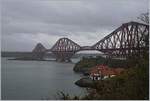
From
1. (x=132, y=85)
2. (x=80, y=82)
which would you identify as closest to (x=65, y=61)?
Answer: (x=80, y=82)

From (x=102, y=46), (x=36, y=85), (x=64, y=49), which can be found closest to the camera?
(x=36, y=85)

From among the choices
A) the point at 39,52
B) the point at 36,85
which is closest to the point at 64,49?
the point at 39,52

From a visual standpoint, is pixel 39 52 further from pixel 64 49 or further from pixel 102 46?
pixel 102 46

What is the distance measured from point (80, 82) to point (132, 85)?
11763 mm

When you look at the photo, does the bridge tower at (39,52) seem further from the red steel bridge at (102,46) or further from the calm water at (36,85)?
the calm water at (36,85)

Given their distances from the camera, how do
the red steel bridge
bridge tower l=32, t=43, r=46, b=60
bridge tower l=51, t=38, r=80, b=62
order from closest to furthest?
the red steel bridge, bridge tower l=51, t=38, r=80, b=62, bridge tower l=32, t=43, r=46, b=60

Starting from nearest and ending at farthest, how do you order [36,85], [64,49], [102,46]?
[36,85], [102,46], [64,49]

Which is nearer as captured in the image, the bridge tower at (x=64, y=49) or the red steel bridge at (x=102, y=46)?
the red steel bridge at (x=102, y=46)

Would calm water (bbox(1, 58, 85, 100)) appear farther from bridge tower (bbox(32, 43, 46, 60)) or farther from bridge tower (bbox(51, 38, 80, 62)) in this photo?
bridge tower (bbox(32, 43, 46, 60))

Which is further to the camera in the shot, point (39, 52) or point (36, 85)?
point (39, 52)

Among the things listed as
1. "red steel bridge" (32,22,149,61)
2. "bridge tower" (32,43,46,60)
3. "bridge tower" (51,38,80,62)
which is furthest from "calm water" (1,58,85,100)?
"bridge tower" (32,43,46,60)

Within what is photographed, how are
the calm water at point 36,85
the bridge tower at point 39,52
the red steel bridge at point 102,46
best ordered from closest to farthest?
the calm water at point 36,85, the red steel bridge at point 102,46, the bridge tower at point 39,52

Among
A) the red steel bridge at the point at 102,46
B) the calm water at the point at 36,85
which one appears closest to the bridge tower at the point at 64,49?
the red steel bridge at the point at 102,46

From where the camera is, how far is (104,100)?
3.75 metres
